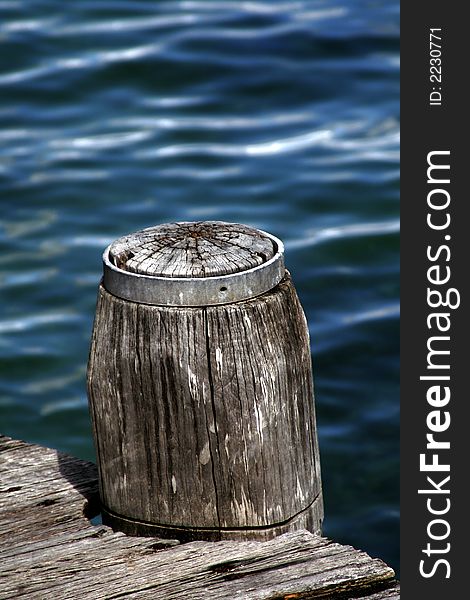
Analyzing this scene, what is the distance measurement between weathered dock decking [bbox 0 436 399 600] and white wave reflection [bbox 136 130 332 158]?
6.68m

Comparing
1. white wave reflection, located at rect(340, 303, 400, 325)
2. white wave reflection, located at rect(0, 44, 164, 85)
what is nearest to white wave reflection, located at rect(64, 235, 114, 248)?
white wave reflection, located at rect(340, 303, 400, 325)

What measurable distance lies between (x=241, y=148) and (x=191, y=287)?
7.01 metres

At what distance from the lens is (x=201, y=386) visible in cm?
339

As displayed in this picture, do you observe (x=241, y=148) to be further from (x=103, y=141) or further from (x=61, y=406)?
(x=61, y=406)

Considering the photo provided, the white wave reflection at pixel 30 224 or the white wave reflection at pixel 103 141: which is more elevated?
the white wave reflection at pixel 103 141

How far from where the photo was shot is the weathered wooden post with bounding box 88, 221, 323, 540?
338 cm

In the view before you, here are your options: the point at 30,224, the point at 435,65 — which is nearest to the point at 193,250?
the point at 435,65

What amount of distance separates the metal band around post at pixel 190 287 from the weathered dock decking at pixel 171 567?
720 mm

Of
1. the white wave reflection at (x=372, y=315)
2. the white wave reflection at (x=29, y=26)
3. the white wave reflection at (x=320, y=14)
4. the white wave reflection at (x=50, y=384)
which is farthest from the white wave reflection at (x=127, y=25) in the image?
the white wave reflection at (x=50, y=384)

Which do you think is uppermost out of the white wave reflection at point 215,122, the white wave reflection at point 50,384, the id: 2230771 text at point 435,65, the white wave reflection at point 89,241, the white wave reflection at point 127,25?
the white wave reflection at point 127,25

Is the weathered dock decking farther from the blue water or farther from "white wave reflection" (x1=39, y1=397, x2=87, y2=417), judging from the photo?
"white wave reflection" (x1=39, y1=397, x2=87, y2=417)

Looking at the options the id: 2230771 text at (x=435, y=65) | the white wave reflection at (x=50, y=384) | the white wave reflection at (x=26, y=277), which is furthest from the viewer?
the white wave reflection at (x=26, y=277)

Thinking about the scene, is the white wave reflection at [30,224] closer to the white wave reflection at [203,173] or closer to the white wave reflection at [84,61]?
the white wave reflection at [203,173]

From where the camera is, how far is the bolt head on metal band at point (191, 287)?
11.0 ft
